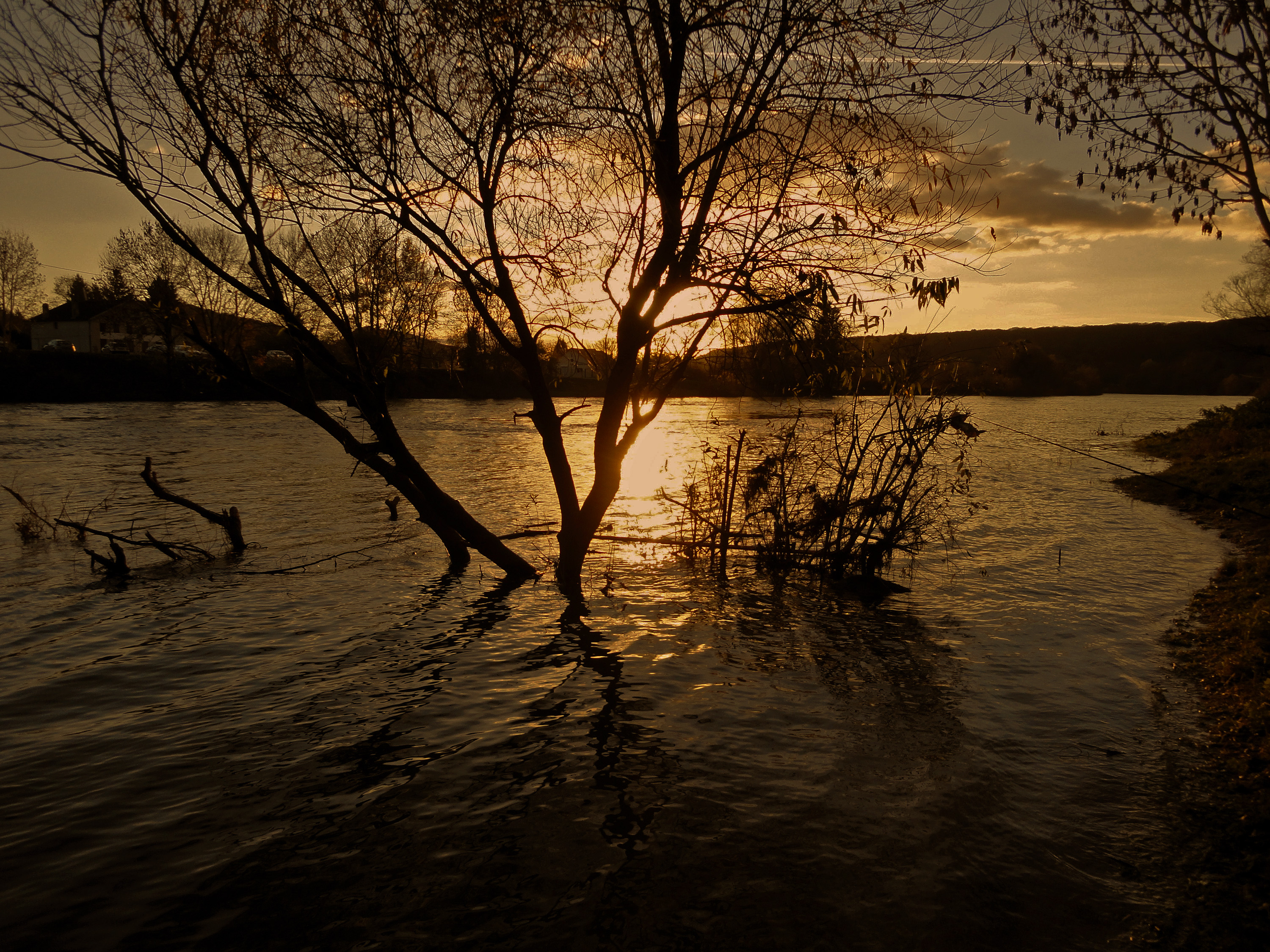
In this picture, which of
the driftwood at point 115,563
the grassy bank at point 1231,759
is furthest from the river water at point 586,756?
the driftwood at point 115,563

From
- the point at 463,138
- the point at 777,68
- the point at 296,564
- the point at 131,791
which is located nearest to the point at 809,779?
the point at 131,791

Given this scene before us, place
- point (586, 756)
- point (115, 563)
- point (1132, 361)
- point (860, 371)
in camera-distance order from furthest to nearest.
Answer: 1. point (1132, 361)
2. point (115, 563)
3. point (860, 371)
4. point (586, 756)

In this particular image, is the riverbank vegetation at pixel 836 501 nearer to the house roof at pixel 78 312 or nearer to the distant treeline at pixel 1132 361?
the distant treeline at pixel 1132 361

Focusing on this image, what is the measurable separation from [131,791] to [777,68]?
9327mm

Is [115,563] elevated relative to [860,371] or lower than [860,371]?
lower

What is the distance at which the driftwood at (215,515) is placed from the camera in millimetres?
13523

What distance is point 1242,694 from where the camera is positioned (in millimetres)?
7969

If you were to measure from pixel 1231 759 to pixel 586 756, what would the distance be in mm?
5474

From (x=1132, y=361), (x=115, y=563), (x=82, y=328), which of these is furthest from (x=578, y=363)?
(x=1132, y=361)

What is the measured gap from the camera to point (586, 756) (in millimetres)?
7453

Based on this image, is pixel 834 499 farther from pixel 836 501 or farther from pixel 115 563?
pixel 115 563

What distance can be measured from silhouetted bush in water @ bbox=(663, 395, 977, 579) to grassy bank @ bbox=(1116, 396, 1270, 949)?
393cm

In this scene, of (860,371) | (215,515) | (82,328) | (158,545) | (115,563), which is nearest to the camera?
(860,371)

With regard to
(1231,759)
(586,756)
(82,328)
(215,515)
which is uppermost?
(82,328)
